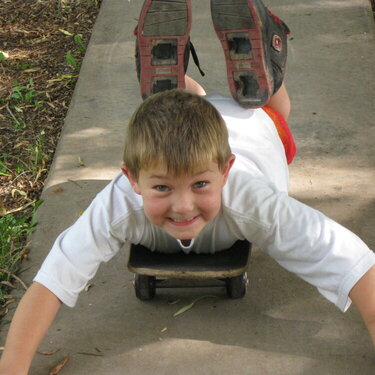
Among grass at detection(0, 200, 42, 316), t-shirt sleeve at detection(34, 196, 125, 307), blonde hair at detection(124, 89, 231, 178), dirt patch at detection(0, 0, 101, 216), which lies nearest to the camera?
blonde hair at detection(124, 89, 231, 178)

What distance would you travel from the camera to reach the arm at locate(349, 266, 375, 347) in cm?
238

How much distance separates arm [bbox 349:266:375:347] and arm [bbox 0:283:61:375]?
896 millimetres

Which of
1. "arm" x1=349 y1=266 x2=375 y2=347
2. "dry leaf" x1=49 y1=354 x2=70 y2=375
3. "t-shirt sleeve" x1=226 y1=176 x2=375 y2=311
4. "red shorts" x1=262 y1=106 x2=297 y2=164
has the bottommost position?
"dry leaf" x1=49 y1=354 x2=70 y2=375

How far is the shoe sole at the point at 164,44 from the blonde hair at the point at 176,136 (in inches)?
31.4

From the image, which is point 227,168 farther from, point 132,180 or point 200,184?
point 132,180

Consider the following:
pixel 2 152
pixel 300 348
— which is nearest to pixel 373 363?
pixel 300 348

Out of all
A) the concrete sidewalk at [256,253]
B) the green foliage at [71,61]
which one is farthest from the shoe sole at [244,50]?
the green foliage at [71,61]

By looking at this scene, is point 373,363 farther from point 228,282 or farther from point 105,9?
point 105,9

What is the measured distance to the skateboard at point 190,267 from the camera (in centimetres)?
260

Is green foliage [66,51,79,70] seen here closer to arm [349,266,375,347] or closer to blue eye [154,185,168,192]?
blue eye [154,185,168,192]

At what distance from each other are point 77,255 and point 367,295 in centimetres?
87

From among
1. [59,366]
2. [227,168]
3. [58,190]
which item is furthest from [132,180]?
[58,190]

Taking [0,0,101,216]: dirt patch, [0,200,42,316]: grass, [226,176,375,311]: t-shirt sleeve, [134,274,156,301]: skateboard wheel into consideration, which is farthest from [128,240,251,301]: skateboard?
[0,0,101,216]: dirt patch

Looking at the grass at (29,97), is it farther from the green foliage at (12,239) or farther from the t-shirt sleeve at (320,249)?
the t-shirt sleeve at (320,249)
